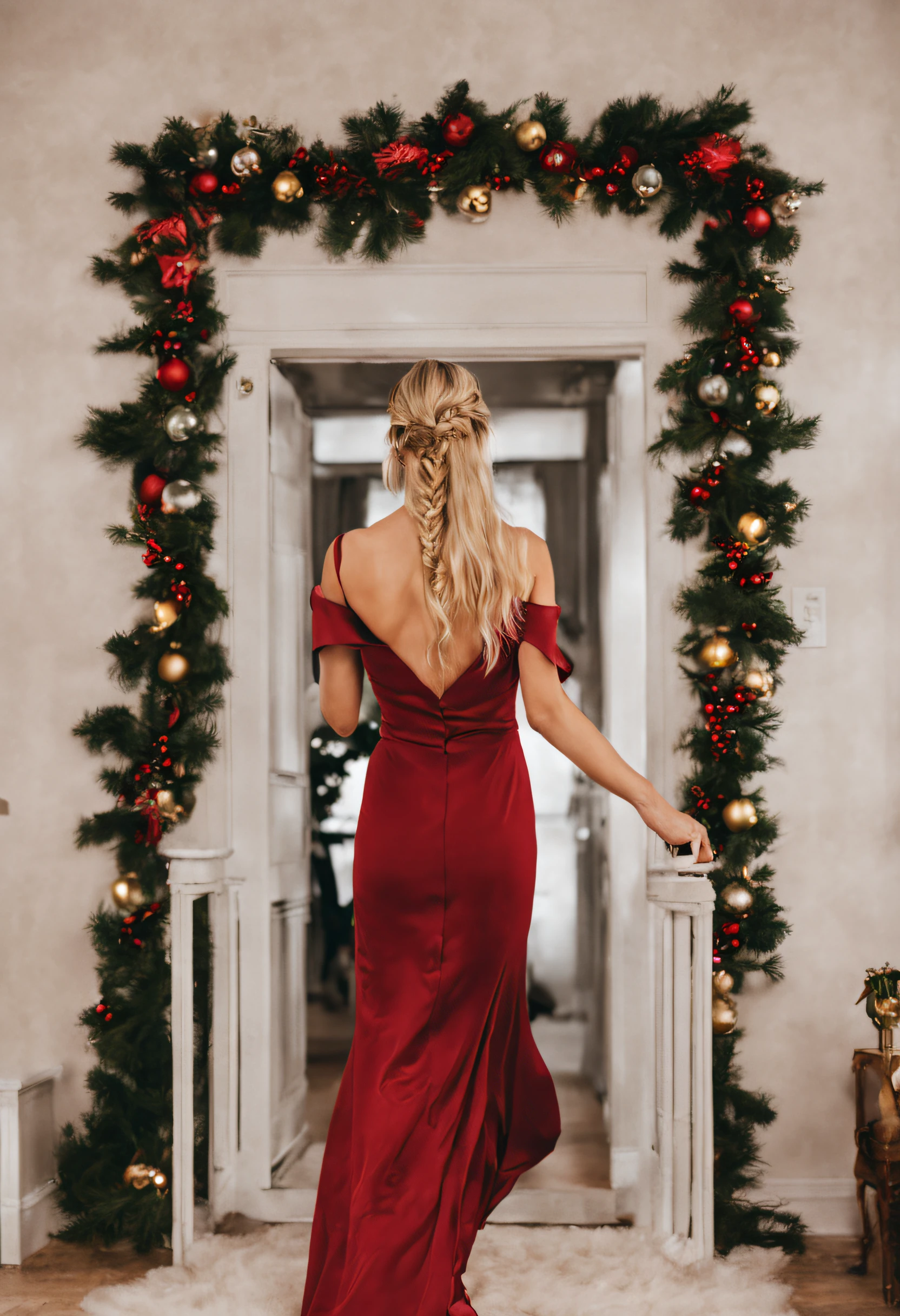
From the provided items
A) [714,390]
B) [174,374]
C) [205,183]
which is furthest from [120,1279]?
[205,183]

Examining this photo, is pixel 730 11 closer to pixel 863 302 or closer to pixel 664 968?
pixel 863 302

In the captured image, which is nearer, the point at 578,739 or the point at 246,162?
the point at 578,739

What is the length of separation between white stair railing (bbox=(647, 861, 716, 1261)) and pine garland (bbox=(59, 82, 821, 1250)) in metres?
0.27

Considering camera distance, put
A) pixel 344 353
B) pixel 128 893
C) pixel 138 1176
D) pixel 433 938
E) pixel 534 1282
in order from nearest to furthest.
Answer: pixel 433 938 < pixel 534 1282 < pixel 138 1176 < pixel 128 893 < pixel 344 353

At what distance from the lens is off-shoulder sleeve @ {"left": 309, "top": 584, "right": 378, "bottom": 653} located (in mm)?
1709

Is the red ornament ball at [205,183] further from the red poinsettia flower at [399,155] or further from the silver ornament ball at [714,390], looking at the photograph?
A: the silver ornament ball at [714,390]

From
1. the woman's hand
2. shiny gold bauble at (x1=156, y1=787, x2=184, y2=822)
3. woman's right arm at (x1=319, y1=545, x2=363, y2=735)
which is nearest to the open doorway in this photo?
shiny gold bauble at (x1=156, y1=787, x2=184, y2=822)

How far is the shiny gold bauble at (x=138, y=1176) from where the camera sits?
7.58 ft

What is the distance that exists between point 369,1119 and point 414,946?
0.32 m

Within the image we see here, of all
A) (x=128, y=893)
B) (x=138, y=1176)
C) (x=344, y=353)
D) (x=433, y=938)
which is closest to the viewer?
(x=433, y=938)

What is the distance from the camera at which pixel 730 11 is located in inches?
98.0

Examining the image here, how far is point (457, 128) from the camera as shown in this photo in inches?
93.4

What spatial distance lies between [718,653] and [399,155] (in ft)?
4.91

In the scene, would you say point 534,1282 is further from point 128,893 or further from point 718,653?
point 718,653
